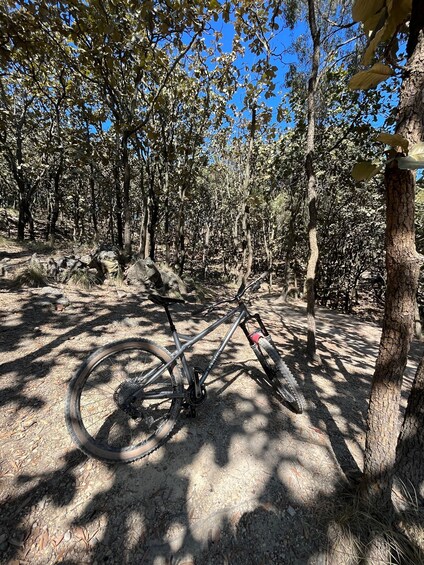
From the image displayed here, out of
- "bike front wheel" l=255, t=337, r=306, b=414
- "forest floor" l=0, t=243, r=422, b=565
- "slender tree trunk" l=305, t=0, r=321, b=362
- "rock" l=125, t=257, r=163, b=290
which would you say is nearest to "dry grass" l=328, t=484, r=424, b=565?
"forest floor" l=0, t=243, r=422, b=565

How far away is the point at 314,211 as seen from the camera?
3787 millimetres

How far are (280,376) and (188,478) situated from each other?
4.48 ft

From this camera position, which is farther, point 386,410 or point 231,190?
point 231,190

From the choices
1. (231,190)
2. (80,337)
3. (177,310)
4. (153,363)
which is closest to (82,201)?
(231,190)

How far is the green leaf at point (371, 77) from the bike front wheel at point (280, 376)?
231 cm

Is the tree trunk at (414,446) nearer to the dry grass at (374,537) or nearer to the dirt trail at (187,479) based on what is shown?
the dry grass at (374,537)

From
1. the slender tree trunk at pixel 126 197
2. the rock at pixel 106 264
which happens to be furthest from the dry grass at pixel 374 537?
the slender tree trunk at pixel 126 197

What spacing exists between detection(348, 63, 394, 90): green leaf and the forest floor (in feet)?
7.89

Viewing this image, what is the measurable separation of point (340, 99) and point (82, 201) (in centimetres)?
2250

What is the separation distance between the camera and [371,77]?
895mm

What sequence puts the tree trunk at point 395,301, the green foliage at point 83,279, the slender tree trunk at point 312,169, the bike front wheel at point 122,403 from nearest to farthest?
the tree trunk at point 395,301 < the bike front wheel at point 122,403 < the slender tree trunk at point 312,169 < the green foliage at point 83,279

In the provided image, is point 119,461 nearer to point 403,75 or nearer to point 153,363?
point 153,363

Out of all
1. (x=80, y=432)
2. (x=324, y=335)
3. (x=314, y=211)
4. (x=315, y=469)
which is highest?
(x=314, y=211)

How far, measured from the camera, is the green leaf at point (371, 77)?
85 cm
